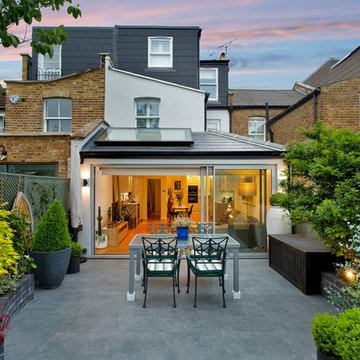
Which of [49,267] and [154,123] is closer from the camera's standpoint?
[49,267]

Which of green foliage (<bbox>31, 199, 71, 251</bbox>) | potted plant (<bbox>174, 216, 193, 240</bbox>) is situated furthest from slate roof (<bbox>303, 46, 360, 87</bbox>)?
green foliage (<bbox>31, 199, 71, 251</bbox>)

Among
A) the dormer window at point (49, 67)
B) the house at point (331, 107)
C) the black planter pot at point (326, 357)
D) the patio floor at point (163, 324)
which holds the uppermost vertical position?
the dormer window at point (49, 67)

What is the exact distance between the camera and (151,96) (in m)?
10.5

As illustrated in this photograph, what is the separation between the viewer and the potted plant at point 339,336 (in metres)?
2.12

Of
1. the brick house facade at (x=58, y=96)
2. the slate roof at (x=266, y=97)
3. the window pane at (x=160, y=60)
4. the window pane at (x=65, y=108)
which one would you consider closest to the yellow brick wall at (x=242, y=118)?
the slate roof at (x=266, y=97)

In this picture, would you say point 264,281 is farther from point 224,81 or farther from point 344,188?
point 224,81

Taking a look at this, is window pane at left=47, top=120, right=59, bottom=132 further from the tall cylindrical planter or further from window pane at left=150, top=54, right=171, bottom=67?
the tall cylindrical planter

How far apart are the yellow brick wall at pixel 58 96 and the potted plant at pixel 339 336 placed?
9.69 meters

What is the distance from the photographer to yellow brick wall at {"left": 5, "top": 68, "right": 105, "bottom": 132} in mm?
10133

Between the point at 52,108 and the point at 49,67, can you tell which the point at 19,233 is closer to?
the point at 52,108

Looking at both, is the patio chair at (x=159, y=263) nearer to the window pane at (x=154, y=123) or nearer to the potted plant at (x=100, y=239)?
the potted plant at (x=100, y=239)

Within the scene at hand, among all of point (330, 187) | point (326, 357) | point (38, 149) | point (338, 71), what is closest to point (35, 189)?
point (38, 149)

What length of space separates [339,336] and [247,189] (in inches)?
239

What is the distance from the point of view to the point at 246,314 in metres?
4.31
